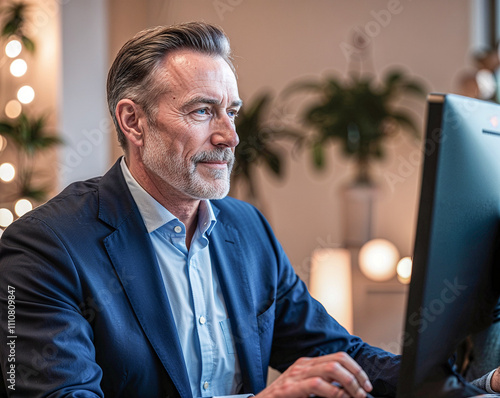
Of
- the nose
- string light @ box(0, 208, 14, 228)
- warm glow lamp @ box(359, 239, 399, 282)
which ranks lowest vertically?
warm glow lamp @ box(359, 239, 399, 282)

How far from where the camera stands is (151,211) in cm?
141

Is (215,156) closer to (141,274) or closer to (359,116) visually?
(141,274)

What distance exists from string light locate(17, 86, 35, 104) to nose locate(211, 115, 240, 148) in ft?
10.4

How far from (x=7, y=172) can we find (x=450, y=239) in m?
3.91

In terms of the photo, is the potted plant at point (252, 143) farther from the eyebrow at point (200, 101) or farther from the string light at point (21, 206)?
the eyebrow at point (200, 101)

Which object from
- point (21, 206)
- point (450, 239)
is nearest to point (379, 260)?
point (21, 206)

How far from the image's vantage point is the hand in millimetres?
934

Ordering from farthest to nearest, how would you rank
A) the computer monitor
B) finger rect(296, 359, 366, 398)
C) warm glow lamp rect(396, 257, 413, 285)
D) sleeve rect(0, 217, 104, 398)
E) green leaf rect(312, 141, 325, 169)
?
green leaf rect(312, 141, 325, 169)
warm glow lamp rect(396, 257, 413, 285)
sleeve rect(0, 217, 104, 398)
finger rect(296, 359, 366, 398)
the computer monitor

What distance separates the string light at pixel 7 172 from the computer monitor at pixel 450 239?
12.4ft

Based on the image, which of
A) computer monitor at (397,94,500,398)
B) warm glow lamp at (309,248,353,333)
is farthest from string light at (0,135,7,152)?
computer monitor at (397,94,500,398)

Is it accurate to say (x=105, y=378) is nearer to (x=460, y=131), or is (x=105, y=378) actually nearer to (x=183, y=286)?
(x=183, y=286)
